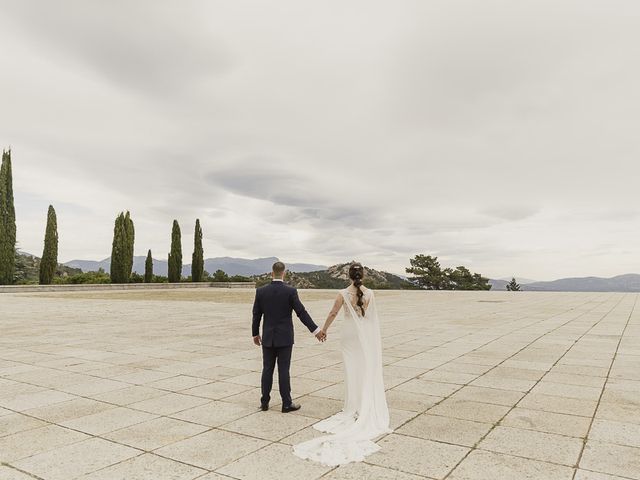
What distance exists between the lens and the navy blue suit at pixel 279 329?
5336 mm

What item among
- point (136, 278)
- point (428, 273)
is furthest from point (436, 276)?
point (136, 278)

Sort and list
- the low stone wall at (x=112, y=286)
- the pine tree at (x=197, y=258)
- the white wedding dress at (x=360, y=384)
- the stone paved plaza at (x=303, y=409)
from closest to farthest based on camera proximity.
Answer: the stone paved plaza at (x=303, y=409), the white wedding dress at (x=360, y=384), the low stone wall at (x=112, y=286), the pine tree at (x=197, y=258)

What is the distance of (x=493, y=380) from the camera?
22.8 feet

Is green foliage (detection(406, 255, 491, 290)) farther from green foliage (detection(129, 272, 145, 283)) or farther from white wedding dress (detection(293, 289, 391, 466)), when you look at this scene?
white wedding dress (detection(293, 289, 391, 466))

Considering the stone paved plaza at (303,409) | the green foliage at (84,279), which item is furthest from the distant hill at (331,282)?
the stone paved plaza at (303,409)

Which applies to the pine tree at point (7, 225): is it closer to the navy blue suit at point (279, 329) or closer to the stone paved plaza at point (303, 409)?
the stone paved plaza at point (303, 409)

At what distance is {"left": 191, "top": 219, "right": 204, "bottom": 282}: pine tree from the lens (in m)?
49.0

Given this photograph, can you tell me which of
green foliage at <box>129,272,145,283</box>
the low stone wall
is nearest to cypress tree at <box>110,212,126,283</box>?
green foliage at <box>129,272,145,283</box>

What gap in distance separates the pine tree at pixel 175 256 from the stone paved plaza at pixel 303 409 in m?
37.9

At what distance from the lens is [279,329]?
534cm

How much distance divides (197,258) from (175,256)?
8.02ft

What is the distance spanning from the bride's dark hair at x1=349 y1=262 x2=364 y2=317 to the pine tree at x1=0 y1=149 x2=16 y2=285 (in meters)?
41.1

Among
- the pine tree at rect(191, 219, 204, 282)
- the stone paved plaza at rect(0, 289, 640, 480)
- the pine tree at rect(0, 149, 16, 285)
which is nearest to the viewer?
the stone paved plaza at rect(0, 289, 640, 480)

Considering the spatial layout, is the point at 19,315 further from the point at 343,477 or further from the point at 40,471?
the point at 343,477
